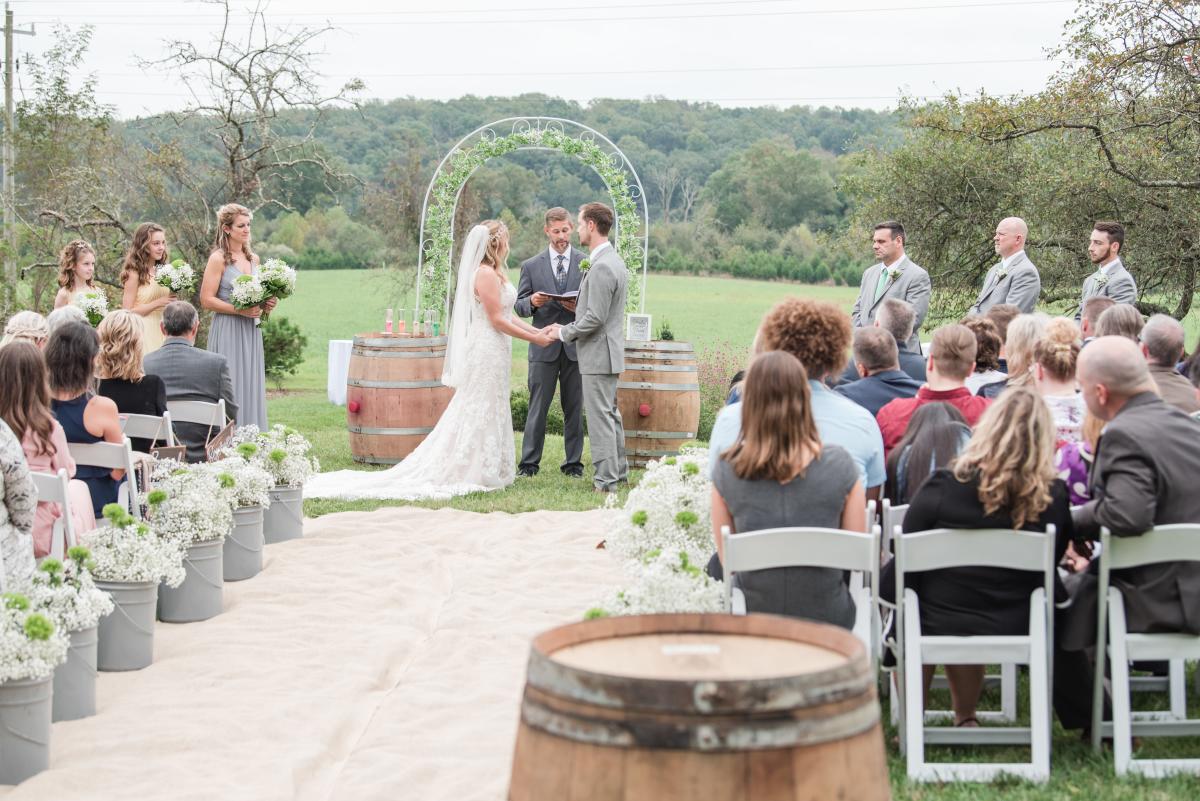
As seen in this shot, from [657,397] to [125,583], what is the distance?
577 cm

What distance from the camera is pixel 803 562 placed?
13.4 feet

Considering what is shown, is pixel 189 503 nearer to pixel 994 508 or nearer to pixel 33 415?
pixel 33 415

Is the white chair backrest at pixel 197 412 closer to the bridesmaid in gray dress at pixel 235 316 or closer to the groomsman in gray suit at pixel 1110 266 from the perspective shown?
the bridesmaid in gray dress at pixel 235 316

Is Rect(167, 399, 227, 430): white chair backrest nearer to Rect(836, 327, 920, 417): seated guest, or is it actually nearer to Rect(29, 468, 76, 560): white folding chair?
Rect(29, 468, 76, 560): white folding chair

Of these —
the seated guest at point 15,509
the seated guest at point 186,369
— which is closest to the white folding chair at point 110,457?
the seated guest at point 15,509

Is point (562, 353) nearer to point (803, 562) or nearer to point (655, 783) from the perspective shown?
point (803, 562)

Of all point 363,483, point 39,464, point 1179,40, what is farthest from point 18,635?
point 1179,40

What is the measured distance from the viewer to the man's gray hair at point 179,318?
25.9ft

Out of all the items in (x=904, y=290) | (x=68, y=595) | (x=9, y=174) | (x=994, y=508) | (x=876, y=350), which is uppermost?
(x=9, y=174)

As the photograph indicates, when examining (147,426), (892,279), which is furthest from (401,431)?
(892,279)

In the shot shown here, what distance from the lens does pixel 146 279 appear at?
9.83 m

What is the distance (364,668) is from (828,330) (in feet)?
8.14

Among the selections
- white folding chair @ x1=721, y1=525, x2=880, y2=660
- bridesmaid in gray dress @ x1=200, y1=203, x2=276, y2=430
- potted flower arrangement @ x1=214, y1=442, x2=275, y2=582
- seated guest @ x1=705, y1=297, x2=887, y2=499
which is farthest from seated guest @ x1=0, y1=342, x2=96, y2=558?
bridesmaid in gray dress @ x1=200, y1=203, x2=276, y2=430

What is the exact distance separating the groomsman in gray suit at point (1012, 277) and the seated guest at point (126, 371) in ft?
18.5
